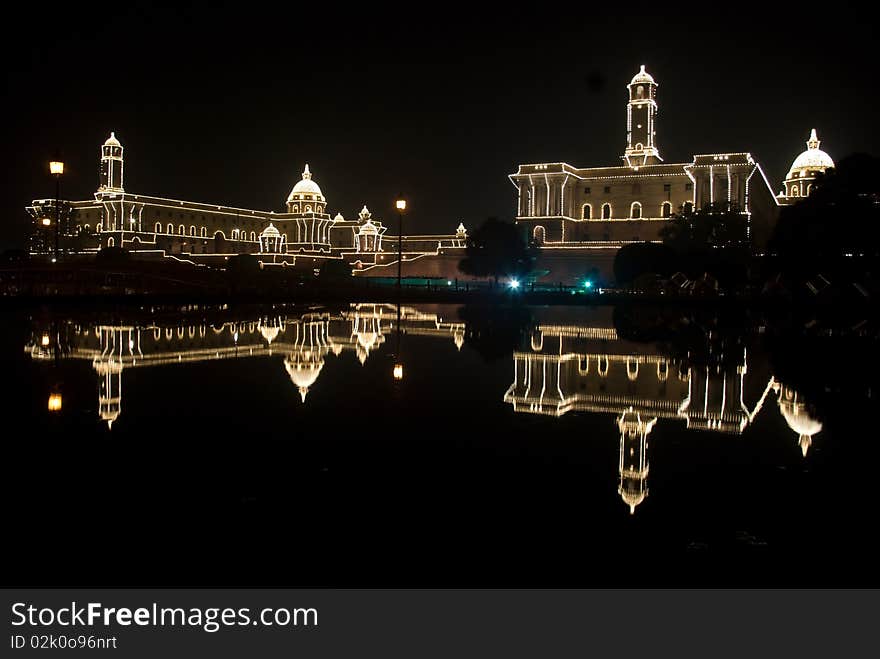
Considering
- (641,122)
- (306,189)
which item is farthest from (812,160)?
(306,189)

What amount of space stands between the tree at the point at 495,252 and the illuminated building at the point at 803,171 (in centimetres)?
3633

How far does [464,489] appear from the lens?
501 cm

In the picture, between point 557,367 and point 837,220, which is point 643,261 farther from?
point 557,367

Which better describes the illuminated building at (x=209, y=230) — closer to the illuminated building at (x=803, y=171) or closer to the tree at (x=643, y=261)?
the tree at (x=643, y=261)

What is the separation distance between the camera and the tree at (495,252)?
5588cm

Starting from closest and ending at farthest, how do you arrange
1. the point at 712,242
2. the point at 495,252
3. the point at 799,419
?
the point at 799,419 → the point at 712,242 → the point at 495,252

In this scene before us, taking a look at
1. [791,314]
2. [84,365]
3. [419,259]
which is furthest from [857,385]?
[419,259]

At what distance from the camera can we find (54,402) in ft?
25.9

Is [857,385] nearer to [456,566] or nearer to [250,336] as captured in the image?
[456,566]

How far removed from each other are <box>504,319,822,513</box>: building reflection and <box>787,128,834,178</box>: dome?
2884 inches

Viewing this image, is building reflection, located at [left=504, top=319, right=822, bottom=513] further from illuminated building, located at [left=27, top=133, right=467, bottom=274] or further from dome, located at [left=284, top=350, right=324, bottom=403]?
illuminated building, located at [left=27, top=133, right=467, bottom=274]

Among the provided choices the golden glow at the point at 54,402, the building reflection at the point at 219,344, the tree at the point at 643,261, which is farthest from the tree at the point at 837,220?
the golden glow at the point at 54,402

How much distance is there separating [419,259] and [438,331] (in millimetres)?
51289

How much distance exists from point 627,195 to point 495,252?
21.4 m
